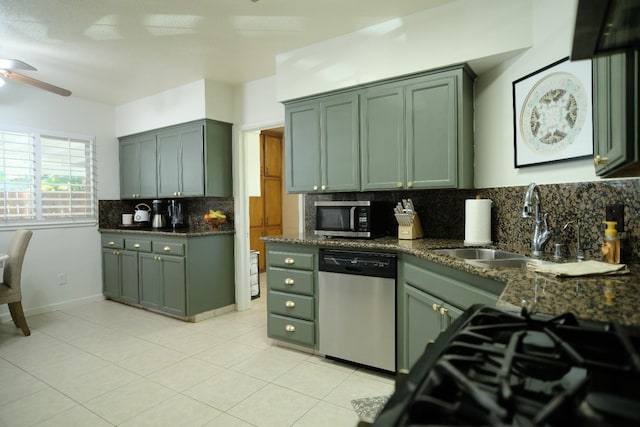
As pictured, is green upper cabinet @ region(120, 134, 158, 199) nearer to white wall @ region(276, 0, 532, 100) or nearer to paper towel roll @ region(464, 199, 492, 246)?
white wall @ region(276, 0, 532, 100)

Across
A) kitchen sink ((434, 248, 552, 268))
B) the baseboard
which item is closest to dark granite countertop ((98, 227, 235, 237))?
the baseboard

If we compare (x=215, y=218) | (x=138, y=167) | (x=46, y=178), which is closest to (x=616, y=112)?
(x=215, y=218)

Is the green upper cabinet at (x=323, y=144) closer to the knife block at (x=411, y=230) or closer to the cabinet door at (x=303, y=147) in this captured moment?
the cabinet door at (x=303, y=147)

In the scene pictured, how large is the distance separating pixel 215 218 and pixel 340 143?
1875mm

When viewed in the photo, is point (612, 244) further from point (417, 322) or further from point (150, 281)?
point (150, 281)

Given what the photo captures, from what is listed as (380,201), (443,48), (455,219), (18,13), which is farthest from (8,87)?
(455,219)

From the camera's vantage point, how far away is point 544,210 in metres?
2.11

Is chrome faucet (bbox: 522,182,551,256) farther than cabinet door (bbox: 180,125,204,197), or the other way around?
cabinet door (bbox: 180,125,204,197)

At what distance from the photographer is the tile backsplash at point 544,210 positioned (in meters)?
1.67

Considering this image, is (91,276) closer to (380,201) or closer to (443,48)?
(380,201)

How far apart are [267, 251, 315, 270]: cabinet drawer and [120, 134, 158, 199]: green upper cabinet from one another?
230 centimetres

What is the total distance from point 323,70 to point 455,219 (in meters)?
1.67

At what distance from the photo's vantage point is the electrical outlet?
1.67 m

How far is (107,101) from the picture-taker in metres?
4.68
